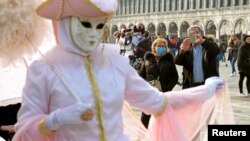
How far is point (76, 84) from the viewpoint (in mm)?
2729

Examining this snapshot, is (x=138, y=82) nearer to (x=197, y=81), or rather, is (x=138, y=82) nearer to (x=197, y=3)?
(x=197, y=81)

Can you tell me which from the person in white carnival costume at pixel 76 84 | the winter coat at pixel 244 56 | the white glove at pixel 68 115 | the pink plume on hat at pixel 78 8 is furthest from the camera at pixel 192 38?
the white glove at pixel 68 115

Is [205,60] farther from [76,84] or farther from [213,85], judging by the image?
[76,84]

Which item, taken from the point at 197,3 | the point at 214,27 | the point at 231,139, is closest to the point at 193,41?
the point at 231,139

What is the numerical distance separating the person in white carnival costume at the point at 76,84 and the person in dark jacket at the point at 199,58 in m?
3.90

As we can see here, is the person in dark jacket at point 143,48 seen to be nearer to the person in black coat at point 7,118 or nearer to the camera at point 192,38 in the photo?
the camera at point 192,38

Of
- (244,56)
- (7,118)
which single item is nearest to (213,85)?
(7,118)

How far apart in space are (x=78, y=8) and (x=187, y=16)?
214ft

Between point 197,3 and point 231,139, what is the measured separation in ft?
207

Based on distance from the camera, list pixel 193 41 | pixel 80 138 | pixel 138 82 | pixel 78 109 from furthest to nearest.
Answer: pixel 193 41 → pixel 138 82 → pixel 80 138 → pixel 78 109

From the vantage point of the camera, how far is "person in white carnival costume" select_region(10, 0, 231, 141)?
2.65 m

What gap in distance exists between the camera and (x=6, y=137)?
343 cm

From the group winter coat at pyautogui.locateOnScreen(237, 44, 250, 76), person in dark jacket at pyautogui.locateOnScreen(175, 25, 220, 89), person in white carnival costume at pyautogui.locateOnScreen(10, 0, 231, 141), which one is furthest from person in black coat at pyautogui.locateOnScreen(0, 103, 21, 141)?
winter coat at pyautogui.locateOnScreen(237, 44, 250, 76)

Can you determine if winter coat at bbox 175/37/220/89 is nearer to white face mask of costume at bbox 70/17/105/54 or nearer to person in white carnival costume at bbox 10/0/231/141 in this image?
person in white carnival costume at bbox 10/0/231/141
